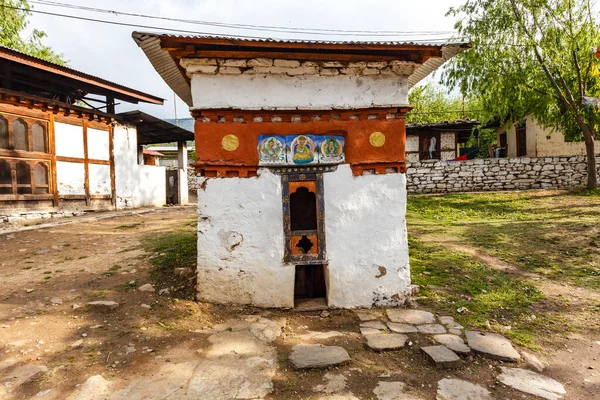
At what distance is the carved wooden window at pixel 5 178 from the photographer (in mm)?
9344

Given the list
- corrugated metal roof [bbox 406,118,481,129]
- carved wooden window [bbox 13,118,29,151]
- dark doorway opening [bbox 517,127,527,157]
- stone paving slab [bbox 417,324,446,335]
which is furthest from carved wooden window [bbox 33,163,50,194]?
dark doorway opening [bbox 517,127,527,157]

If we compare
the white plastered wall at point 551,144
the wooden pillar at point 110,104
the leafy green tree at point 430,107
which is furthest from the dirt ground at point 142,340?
the leafy green tree at point 430,107

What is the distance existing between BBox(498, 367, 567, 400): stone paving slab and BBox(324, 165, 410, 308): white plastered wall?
5.04ft

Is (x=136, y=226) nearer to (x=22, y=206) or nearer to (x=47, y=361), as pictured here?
(x=22, y=206)

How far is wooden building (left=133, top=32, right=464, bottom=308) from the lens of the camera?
13.8 ft

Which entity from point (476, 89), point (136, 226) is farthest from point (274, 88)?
point (476, 89)

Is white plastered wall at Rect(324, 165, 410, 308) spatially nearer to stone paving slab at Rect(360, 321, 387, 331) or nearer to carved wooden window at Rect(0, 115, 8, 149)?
stone paving slab at Rect(360, 321, 387, 331)

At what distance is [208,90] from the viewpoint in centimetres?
418

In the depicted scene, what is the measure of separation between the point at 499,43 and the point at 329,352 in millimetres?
13462

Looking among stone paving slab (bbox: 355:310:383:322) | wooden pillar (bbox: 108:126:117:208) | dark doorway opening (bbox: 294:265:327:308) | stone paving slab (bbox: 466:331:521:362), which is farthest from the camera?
wooden pillar (bbox: 108:126:117:208)

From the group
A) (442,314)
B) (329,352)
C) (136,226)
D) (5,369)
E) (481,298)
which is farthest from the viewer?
(136,226)

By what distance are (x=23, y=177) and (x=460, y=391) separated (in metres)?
11.8

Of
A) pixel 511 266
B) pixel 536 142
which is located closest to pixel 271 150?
pixel 511 266

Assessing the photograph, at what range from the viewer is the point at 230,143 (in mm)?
4219
